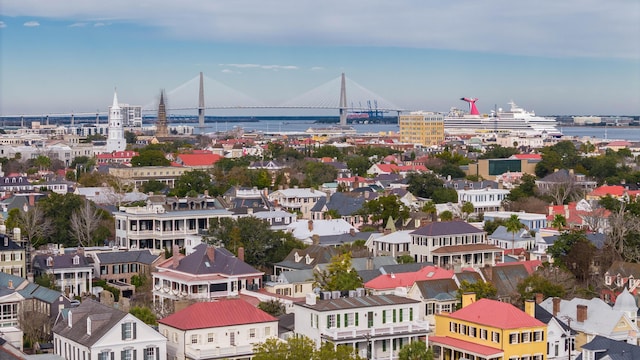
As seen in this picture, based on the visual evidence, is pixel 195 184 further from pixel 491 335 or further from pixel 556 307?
pixel 491 335

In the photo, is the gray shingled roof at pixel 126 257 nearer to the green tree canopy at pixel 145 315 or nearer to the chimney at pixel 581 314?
the green tree canopy at pixel 145 315

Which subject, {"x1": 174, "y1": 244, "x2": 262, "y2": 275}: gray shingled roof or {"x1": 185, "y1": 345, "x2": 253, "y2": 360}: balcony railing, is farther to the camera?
{"x1": 174, "y1": 244, "x2": 262, "y2": 275}: gray shingled roof

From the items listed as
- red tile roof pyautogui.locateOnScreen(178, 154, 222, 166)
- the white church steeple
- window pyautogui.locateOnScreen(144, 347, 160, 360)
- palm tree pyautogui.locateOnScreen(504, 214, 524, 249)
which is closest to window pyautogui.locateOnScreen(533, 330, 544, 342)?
window pyautogui.locateOnScreen(144, 347, 160, 360)

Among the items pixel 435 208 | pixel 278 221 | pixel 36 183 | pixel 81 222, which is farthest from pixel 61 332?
pixel 36 183

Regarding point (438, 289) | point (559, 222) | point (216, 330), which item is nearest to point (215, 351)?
point (216, 330)

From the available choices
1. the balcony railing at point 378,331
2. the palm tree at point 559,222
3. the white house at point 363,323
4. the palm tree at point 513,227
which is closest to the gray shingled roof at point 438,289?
the white house at point 363,323

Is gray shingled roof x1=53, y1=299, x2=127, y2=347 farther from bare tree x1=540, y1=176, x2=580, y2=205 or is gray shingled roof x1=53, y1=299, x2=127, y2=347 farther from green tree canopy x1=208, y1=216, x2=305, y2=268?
bare tree x1=540, y1=176, x2=580, y2=205
